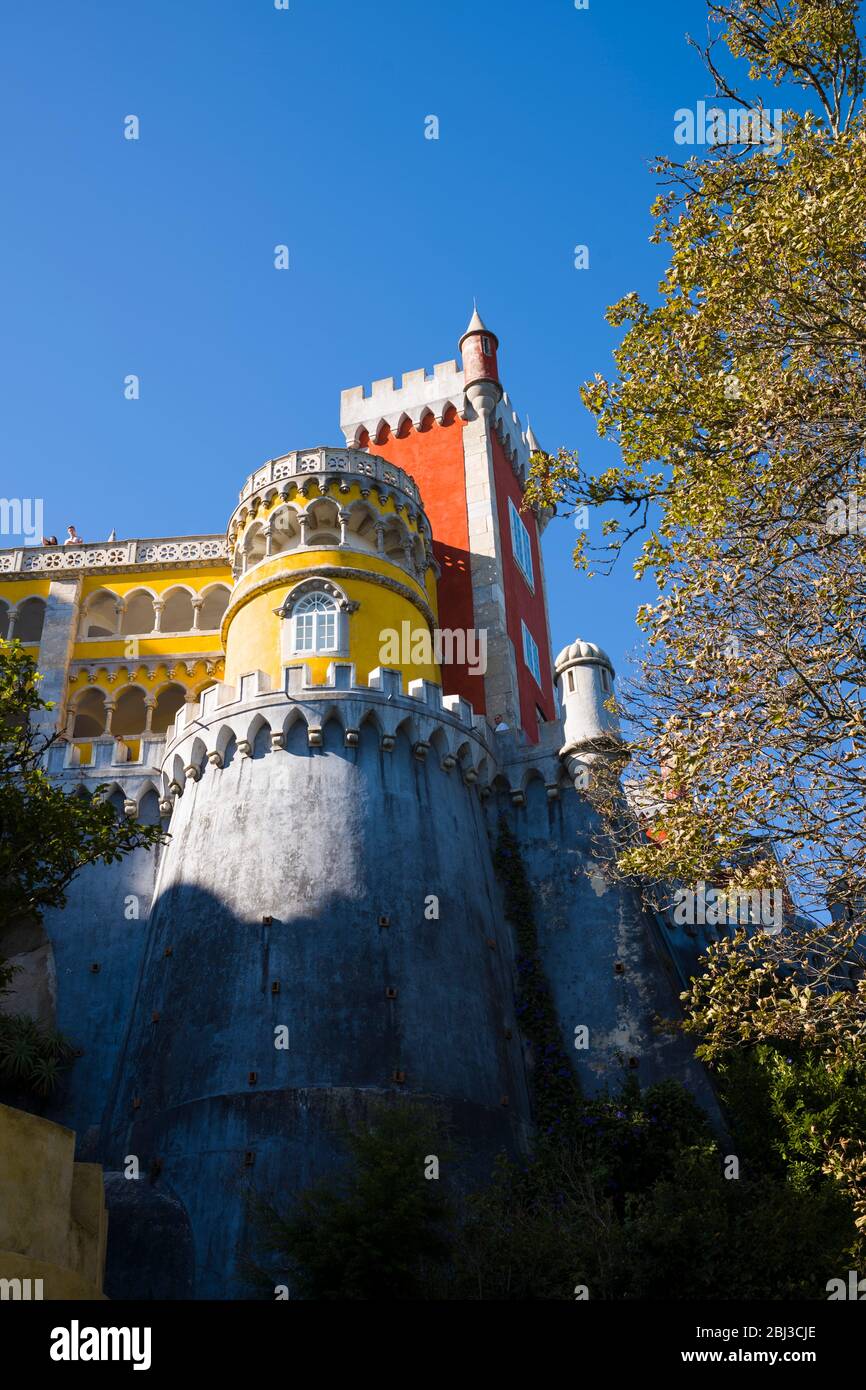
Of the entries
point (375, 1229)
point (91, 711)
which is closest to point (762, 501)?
point (375, 1229)

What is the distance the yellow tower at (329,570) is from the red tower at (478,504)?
7.29 ft

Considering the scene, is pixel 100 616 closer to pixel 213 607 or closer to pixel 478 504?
pixel 213 607

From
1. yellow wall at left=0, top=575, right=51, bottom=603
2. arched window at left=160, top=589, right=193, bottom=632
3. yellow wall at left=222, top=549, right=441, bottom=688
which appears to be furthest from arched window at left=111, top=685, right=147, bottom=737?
yellow wall at left=222, top=549, right=441, bottom=688

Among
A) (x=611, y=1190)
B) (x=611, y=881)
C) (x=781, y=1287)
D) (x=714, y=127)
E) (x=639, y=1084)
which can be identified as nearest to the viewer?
(x=781, y=1287)

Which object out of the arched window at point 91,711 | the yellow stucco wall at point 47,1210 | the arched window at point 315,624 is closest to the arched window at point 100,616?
→ the arched window at point 91,711

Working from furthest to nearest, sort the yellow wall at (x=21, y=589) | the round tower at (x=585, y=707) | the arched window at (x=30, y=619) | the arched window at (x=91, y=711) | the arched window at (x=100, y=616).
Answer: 1. the arched window at (x=100, y=616)
2. the yellow wall at (x=21, y=589)
3. the arched window at (x=30, y=619)
4. the arched window at (x=91, y=711)
5. the round tower at (x=585, y=707)

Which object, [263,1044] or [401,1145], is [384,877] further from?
[401,1145]

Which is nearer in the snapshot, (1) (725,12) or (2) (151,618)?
(1) (725,12)

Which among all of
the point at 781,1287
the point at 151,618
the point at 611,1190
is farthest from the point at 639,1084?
the point at 151,618

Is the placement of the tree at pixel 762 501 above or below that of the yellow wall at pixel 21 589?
below

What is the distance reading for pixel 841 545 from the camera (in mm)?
17906

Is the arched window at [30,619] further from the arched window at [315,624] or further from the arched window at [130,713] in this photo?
the arched window at [315,624]

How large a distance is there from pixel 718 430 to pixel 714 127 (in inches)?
216

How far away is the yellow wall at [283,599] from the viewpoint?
1218 inches
